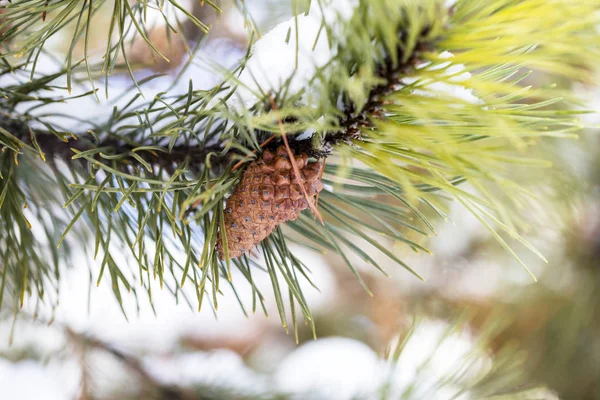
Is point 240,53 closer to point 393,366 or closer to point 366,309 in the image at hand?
point 393,366

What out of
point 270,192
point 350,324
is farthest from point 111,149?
point 350,324

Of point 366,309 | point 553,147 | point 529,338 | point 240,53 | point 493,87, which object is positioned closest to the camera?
point 493,87

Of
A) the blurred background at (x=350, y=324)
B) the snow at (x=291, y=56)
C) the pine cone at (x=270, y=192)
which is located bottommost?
the blurred background at (x=350, y=324)

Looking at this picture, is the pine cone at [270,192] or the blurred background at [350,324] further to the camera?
the blurred background at [350,324]

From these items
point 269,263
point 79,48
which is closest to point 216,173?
point 269,263

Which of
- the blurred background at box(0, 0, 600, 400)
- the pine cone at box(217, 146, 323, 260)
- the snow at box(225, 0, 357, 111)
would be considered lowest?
the blurred background at box(0, 0, 600, 400)
